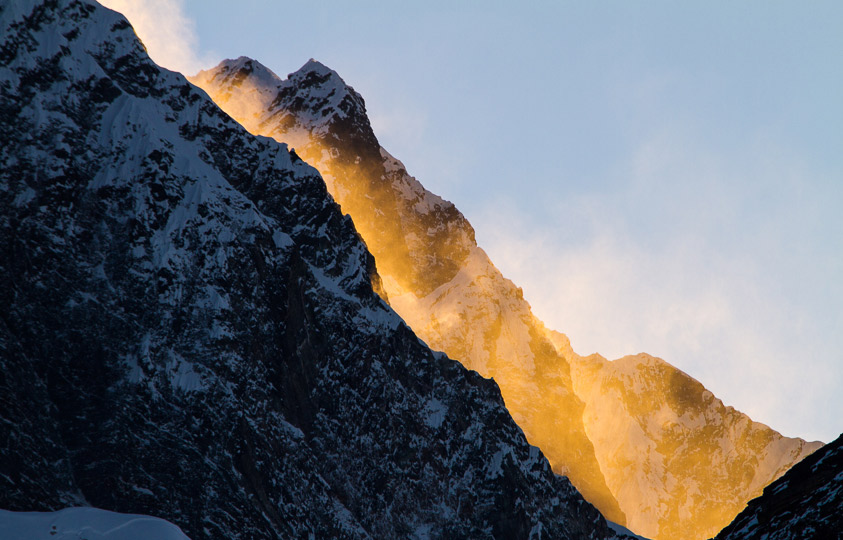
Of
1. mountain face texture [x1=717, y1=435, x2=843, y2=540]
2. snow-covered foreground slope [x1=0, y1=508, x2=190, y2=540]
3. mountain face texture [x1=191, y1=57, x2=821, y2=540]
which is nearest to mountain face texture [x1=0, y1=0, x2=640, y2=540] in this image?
snow-covered foreground slope [x1=0, y1=508, x2=190, y2=540]

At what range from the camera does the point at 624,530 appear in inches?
5207

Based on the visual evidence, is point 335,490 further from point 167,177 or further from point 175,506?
point 167,177

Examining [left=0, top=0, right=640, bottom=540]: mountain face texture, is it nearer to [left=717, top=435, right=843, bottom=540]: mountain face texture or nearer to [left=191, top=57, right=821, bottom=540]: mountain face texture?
[left=191, top=57, right=821, bottom=540]: mountain face texture

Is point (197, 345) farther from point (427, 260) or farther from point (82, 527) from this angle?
point (427, 260)

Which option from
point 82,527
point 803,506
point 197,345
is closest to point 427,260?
point 197,345

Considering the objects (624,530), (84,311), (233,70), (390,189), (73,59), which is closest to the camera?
(84,311)

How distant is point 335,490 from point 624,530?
196 ft

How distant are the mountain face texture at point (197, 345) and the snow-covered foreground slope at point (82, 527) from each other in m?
30.6

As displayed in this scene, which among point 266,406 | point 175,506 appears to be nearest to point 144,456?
point 175,506

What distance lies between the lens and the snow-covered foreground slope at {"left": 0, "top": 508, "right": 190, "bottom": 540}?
3847 cm

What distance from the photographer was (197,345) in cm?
8556

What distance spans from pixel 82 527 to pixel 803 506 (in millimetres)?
31507

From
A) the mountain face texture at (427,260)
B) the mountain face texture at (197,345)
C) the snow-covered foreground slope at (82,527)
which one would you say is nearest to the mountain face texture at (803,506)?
the snow-covered foreground slope at (82,527)

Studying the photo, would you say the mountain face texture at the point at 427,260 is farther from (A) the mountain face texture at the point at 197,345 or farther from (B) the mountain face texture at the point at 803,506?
(B) the mountain face texture at the point at 803,506
